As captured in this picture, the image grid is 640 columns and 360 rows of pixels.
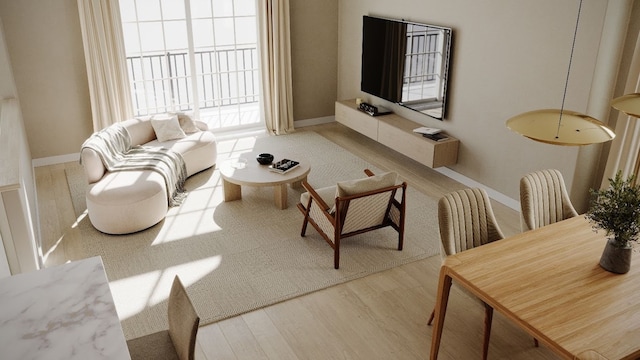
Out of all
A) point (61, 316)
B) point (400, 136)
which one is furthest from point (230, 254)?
point (400, 136)

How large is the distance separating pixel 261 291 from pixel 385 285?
1033 millimetres

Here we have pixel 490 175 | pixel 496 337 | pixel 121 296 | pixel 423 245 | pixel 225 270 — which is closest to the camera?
pixel 496 337

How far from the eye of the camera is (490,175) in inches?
237

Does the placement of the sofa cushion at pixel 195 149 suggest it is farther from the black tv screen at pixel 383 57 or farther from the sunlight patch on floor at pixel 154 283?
the black tv screen at pixel 383 57

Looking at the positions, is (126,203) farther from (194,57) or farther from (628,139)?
(628,139)

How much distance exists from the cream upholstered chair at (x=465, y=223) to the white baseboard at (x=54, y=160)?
17.3 feet

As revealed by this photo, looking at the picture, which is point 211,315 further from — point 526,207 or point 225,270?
point 526,207

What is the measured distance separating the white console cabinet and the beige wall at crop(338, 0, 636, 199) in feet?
0.66

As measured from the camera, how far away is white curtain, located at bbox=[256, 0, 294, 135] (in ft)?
25.2

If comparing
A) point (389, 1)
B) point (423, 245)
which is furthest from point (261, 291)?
point (389, 1)

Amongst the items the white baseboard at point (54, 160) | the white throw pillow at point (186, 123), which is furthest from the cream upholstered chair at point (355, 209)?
the white baseboard at point (54, 160)

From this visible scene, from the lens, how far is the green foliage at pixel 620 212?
2996 millimetres

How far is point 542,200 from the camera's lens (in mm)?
4086

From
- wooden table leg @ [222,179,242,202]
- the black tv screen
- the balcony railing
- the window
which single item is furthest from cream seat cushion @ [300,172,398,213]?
the balcony railing
